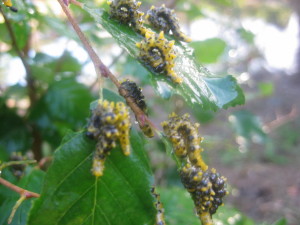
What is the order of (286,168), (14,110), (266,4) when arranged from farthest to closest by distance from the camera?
(266,4) < (286,168) < (14,110)

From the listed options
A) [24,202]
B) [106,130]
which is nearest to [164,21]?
[106,130]

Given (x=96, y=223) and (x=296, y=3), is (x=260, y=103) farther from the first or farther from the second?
(x=96, y=223)

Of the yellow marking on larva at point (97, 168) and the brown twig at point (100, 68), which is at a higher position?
the brown twig at point (100, 68)

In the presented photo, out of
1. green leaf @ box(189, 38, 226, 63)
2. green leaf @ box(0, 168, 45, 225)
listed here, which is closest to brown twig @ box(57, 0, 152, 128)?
green leaf @ box(0, 168, 45, 225)

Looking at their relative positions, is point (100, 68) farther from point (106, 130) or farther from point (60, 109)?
point (60, 109)

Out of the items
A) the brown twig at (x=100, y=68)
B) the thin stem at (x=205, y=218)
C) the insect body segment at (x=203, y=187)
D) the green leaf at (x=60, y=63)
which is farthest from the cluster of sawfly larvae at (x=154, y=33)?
the green leaf at (x=60, y=63)

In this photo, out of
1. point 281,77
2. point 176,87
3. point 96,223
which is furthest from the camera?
point 281,77

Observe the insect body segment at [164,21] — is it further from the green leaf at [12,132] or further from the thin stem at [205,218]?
the green leaf at [12,132]

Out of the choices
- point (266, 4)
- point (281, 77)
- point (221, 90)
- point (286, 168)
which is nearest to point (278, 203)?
point (286, 168)
